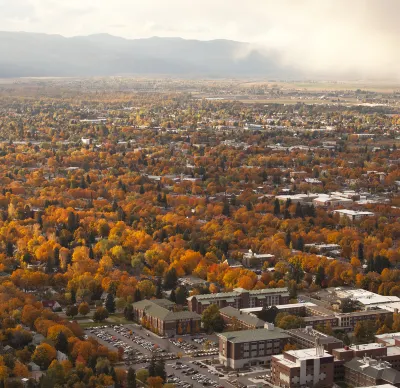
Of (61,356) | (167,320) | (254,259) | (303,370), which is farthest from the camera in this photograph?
(254,259)

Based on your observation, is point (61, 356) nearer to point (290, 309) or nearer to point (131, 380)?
point (131, 380)

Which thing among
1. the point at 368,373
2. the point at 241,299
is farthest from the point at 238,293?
the point at 368,373

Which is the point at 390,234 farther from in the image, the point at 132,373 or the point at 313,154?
the point at 313,154

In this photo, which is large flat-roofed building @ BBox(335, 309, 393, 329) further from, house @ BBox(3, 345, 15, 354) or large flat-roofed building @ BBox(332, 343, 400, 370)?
house @ BBox(3, 345, 15, 354)

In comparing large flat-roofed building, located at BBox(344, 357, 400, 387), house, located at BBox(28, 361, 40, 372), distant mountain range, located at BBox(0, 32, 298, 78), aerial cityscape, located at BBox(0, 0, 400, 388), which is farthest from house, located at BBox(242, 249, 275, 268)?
distant mountain range, located at BBox(0, 32, 298, 78)

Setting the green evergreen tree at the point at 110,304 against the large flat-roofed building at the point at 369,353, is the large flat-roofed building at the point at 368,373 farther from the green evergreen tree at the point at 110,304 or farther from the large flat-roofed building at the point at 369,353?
the green evergreen tree at the point at 110,304

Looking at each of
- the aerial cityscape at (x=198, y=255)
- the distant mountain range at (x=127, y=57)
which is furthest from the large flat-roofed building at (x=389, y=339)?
the distant mountain range at (x=127, y=57)

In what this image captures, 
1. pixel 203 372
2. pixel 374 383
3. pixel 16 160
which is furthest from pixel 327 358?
pixel 16 160
